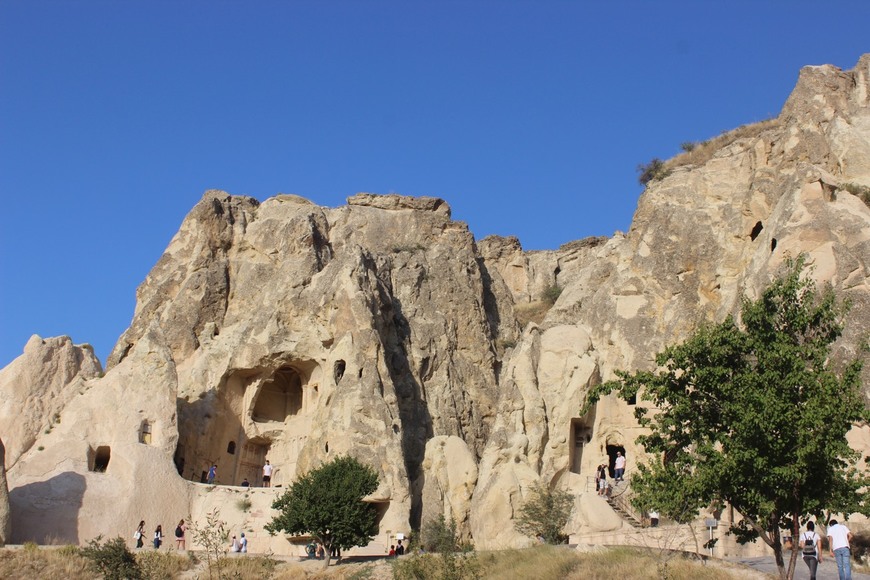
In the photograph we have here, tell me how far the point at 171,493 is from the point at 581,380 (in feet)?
46.0

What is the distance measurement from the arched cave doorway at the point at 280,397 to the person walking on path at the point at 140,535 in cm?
871

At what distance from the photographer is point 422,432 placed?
123ft

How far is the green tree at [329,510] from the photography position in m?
27.1

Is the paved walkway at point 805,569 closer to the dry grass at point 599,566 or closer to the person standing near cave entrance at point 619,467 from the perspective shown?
the dry grass at point 599,566

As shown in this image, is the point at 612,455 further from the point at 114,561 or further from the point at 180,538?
the point at 114,561

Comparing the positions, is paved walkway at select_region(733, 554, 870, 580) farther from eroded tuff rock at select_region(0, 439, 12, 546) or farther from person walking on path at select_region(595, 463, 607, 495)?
eroded tuff rock at select_region(0, 439, 12, 546)

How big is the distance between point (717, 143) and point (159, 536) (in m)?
26.8

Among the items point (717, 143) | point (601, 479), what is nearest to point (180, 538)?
point (601, 479)

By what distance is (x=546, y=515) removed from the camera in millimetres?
29219

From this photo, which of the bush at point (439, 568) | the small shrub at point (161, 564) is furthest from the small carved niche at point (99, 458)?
the bush at point (439, 568)

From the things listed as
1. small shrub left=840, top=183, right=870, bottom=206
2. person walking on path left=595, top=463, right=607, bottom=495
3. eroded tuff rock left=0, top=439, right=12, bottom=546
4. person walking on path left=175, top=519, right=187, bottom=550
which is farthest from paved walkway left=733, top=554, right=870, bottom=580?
eroded tuff rock left=0, top=439, right=12, bottom=546

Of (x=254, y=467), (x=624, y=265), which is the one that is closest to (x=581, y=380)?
(x=624, y=265)

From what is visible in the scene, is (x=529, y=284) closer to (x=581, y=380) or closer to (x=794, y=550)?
(x=581, y=380)

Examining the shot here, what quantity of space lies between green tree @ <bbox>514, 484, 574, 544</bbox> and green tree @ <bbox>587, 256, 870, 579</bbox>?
1154 cm
